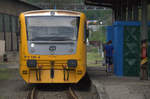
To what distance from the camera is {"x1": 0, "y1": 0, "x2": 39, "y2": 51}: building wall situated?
3438 cm

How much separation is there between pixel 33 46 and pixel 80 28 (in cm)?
184

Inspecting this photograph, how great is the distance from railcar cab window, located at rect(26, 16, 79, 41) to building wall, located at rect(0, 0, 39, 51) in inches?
884

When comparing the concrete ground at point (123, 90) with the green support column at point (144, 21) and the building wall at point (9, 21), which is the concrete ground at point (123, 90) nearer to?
the green support column at point (144, 21)

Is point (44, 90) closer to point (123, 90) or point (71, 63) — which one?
point (71, 63)

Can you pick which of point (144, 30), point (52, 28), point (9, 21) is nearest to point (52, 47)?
point (52, 28)

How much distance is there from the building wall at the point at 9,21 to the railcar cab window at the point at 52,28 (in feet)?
73.6

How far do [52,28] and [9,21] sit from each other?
83.2 ft

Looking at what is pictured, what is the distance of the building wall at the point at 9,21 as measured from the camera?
34.4 metres

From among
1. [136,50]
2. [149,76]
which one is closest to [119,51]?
[136,50]

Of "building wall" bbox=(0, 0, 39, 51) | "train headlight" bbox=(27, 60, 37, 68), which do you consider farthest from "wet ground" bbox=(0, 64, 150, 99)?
"building wall" bbox=(0, 0, 39, 51)

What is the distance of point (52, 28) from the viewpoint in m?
12.2

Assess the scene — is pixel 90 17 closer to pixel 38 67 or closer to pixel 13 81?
pixel 13 81

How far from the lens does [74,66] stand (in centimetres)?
1170

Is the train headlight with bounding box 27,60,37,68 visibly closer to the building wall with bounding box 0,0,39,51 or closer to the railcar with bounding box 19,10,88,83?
the railcar with bounding box 19,10,88,83
